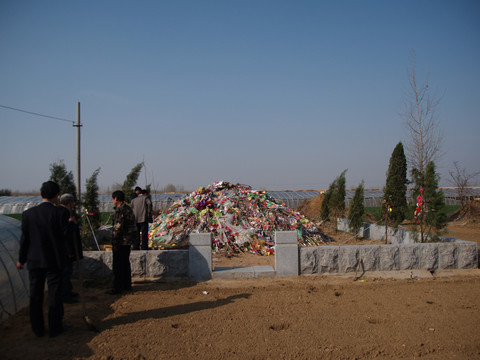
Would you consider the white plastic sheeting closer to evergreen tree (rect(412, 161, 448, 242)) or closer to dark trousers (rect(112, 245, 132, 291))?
dark trousers (rect(112, 245, 132, 291))

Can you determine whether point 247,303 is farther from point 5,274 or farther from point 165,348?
point 5,274

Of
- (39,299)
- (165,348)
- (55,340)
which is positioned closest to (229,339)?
(165,348)

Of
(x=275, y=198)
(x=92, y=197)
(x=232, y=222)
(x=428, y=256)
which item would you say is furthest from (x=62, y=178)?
(x=275, y=198)

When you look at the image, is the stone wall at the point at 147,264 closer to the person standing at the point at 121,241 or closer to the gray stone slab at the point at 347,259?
the person standing at the point at 121,241

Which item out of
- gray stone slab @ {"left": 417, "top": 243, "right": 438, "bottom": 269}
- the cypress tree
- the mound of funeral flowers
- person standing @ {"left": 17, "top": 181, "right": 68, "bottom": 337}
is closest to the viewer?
person standing @ {"left": 17, "top": 181, "right": 68, "bottom": 337}

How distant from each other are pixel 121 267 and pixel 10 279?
5.93 ft

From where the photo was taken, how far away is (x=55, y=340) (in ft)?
14.4

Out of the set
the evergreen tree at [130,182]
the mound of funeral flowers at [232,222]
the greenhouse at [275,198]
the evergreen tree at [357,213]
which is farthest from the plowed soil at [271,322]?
the greenhouse at [275,198]

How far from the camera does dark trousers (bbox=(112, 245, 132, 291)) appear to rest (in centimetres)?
645

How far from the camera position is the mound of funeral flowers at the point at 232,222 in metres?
11.0

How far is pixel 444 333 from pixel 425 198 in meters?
5.29

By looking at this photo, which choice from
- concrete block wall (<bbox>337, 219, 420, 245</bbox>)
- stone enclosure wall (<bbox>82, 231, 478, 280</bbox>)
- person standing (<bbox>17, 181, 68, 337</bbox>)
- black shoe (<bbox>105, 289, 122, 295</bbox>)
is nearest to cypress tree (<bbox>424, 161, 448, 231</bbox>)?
concrete block wall (<bbox>337, 219, 420, 245</bbox>)

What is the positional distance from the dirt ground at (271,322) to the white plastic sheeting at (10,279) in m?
0.17

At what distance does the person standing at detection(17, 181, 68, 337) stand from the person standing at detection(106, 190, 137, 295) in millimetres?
1872
